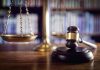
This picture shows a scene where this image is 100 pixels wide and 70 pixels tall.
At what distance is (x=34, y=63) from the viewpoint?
102 cm

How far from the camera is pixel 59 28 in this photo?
2.74 m

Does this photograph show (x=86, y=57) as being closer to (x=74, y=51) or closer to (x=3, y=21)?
(x=74, y=51)

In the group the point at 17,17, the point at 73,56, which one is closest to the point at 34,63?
the point at 73,56

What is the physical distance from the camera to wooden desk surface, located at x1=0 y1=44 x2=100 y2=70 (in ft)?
3.11

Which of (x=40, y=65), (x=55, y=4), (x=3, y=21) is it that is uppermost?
(x=55, y=4)

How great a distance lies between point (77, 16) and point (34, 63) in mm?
1840

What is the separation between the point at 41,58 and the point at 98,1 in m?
1.84

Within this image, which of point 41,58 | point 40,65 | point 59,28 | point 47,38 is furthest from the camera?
point 59,28

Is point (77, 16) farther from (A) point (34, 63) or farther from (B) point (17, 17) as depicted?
(A) point (34, 63)

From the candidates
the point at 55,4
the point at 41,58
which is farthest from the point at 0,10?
the point at 41,58

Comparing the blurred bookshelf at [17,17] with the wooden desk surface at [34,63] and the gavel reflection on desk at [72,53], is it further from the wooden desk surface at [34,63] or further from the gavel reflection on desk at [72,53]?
the gavel reflection on desk at [72,53]

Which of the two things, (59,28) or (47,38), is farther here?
(59,28)

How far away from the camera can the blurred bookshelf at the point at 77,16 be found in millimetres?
2750

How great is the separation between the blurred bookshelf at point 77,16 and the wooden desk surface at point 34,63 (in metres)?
1.57
